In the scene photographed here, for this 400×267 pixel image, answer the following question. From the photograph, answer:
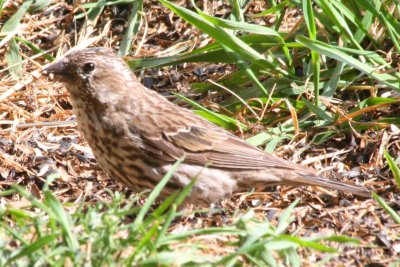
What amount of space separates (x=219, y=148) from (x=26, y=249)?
2138 mm

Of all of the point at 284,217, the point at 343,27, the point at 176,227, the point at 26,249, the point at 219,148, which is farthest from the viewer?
the point at 343,27

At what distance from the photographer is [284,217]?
4.80 metres

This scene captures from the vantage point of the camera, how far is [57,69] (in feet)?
19.9

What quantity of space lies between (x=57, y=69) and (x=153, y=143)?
2.35ft

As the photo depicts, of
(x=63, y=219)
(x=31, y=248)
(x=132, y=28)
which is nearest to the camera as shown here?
(x=31, y=248)

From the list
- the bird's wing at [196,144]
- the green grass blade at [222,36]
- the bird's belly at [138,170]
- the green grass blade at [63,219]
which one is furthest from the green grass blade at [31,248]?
the green grass blade at [222,36]

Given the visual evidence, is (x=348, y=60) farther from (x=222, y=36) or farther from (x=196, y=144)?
(x=196, y=144)

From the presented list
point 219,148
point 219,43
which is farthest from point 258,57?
point 219,148

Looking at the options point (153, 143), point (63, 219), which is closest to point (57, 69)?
point (153, 143)

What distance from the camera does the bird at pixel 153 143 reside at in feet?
19.3

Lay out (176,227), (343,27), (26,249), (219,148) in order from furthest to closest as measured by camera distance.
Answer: (343,27)
(219,148)
(176,227)
(26,249)

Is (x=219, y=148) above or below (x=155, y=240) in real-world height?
below

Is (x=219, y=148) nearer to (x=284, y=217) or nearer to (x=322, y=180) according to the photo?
(x=322, y=180)

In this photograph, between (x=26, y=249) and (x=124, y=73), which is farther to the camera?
(x=124, y=73)
